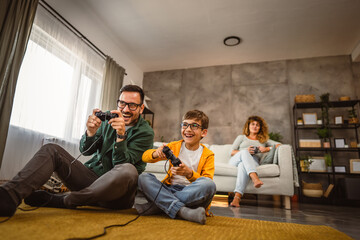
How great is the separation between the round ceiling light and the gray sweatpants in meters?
3.44

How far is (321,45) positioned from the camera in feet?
13.7

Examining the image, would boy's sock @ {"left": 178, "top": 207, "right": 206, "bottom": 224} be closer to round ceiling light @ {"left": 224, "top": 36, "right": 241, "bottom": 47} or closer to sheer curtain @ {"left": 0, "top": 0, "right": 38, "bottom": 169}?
sheer curtain @ {"left": 0, "top": 0, "right": 38, "bottom": 169}

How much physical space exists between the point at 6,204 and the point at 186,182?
2.84 feet

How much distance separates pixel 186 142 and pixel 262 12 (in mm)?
2763

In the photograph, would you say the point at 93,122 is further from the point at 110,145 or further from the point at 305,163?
the point at 305,163

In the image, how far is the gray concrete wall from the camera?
14.6 ft

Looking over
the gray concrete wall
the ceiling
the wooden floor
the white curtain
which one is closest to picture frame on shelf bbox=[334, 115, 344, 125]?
the gray concrete wall

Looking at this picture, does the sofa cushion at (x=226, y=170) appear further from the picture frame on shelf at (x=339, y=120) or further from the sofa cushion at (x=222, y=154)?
the picture frame on shelf at (x=339, y=120)

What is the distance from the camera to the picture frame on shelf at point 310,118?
4.17 meters

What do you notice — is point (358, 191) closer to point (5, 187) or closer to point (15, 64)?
point (5, 187)

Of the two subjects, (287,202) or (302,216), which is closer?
(302,216)

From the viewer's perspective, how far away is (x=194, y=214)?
1.08m

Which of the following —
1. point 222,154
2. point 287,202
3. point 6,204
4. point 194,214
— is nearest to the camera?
point 6,204

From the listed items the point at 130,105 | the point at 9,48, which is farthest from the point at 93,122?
the point at 9,48
